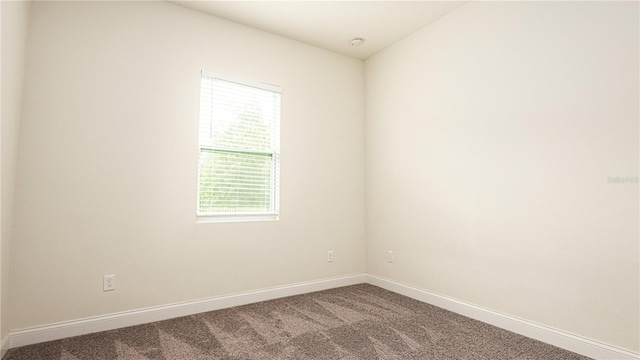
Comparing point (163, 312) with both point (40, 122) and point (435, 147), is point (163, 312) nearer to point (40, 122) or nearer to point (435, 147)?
point (40, 122)

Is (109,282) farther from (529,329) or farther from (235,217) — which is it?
(529,329)

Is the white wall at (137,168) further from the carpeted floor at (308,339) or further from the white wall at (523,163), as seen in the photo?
the white wall at (523,163)

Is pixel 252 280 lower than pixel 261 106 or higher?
lower

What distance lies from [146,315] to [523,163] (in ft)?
10.9

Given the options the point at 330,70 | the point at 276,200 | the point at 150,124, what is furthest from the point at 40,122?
the point at 330,70

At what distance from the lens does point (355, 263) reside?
159 inches

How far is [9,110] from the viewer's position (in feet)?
7.05

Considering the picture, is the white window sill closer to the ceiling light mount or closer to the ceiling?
the ceiling

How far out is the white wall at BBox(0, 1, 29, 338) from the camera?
2053 millimetres

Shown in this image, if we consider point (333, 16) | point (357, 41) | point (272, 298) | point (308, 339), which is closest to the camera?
point (308, 339)

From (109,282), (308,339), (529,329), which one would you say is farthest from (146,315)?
(529,329)

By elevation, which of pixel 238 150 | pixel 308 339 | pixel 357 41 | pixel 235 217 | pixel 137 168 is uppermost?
pixel 357 41

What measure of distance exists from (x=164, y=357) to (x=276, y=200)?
177 cm

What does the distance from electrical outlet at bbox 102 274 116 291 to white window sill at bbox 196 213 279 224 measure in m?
0.79
